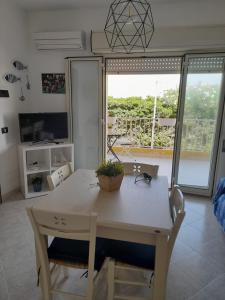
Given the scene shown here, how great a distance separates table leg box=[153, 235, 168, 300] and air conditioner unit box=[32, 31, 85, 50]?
9.65 ft

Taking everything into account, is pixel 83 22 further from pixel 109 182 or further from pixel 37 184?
pixel 109 182

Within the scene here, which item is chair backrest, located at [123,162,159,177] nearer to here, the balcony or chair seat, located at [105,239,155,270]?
chair seat, located at [105,239,155,270]

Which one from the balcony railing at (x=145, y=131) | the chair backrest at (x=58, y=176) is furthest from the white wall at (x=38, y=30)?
the balcony railing at (x=145, y=131)

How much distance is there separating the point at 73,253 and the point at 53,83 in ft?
9.38

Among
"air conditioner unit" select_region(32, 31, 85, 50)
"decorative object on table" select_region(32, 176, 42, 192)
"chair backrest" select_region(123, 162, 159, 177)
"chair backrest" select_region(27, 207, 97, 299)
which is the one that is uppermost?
"air conditioner unit" select_region(32, 31, 85, 50)

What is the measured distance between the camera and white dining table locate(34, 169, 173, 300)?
4.26 ft

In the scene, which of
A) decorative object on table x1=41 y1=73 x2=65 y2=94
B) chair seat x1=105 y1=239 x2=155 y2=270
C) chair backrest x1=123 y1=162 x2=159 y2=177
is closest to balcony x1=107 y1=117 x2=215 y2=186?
decorative object on table x1=41 y1=73 x2=65 y2=94

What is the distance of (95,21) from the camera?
3287mm

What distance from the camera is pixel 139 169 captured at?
219cm

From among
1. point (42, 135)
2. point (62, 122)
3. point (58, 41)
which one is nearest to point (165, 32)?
point (58, 41)

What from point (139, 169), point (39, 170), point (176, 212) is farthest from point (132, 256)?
point (39, 170)

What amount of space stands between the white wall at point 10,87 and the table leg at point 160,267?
8.51 feet

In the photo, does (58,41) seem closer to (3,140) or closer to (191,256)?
(3,140)

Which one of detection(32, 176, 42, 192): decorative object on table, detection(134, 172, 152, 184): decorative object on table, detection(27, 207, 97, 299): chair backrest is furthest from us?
detection(32, 176, 42, 192): decorative object on table
